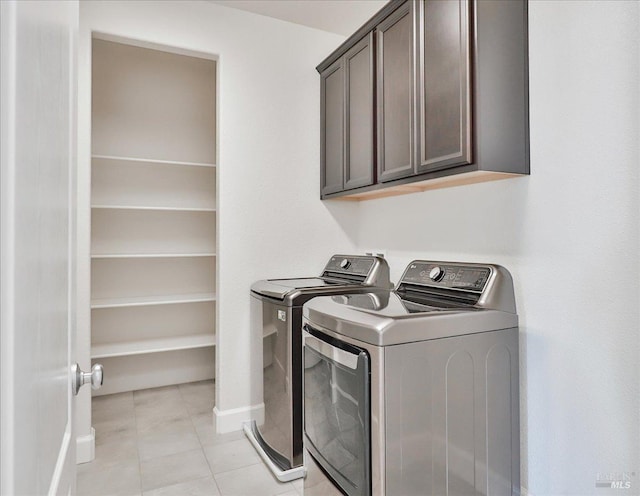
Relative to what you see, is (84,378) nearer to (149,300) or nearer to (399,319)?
(399,319)

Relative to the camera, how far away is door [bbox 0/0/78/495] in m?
0.33

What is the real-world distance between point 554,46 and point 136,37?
2235 mm

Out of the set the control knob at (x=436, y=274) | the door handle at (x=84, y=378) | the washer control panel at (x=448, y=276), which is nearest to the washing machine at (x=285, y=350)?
the washer control panel at (x=448, y=276)

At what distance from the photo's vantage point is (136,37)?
2.36 meters

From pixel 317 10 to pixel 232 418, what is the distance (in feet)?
8.97

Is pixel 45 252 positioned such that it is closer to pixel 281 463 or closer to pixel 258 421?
pixel 281 463

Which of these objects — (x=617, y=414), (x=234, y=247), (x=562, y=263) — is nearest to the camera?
(x=617, y=414)

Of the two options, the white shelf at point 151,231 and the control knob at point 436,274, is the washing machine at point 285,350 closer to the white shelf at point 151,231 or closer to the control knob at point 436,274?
the control knob at point 436,274

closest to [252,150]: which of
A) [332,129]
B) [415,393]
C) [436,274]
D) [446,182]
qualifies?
[332,129]

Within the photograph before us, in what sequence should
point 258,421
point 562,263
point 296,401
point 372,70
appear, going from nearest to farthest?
point 562,263, point 296,401, point 372,70, point 258,421

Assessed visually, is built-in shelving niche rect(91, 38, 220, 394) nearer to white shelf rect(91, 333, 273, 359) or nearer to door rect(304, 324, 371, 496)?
white shelf rect(91, 333, 273, 359)

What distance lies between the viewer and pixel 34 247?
428mm

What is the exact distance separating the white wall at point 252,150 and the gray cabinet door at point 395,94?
2.57ft

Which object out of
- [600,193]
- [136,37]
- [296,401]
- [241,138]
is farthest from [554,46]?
[136,37]
